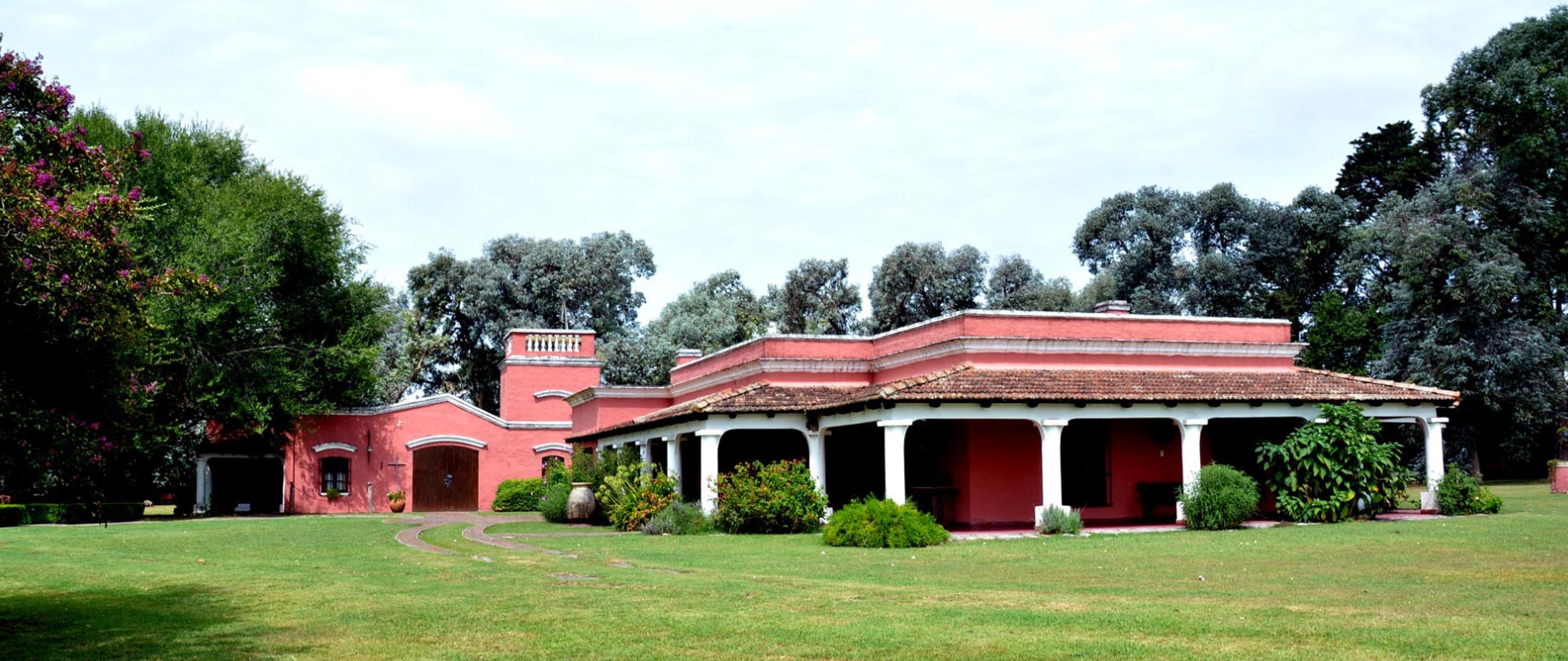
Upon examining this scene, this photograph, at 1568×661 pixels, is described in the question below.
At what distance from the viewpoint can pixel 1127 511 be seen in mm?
24859

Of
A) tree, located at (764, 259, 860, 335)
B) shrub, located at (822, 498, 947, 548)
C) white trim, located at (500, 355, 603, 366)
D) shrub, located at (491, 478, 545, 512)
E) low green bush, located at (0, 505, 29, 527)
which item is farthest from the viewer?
tree, located at (764, 259, 860, 335)

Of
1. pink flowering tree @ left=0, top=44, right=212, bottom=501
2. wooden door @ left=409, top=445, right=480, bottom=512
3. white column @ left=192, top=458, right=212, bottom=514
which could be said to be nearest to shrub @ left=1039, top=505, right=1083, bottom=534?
pink flowering tree @ left=0, top=44, right=212, bottom=501

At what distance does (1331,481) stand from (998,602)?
13.5m

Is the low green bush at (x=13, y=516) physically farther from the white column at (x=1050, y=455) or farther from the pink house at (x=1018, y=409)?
the white column at (x=1050, y=455)

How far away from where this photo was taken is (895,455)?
20.6 m

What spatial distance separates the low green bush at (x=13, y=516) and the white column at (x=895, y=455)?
2083 centimetres

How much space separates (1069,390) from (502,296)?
3769cm

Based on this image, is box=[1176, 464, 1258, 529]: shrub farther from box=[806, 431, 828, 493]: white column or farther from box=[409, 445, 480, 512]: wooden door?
box=[409, 445, 480, 512]: wooden door

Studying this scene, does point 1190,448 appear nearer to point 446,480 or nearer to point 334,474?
point 446,480

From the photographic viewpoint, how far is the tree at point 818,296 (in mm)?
56906

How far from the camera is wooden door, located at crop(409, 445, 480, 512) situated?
126ft

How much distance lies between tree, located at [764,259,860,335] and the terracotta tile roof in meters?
30.6

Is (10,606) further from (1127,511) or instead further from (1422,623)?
(1127,511)

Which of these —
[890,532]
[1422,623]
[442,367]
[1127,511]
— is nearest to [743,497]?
[890,532]
